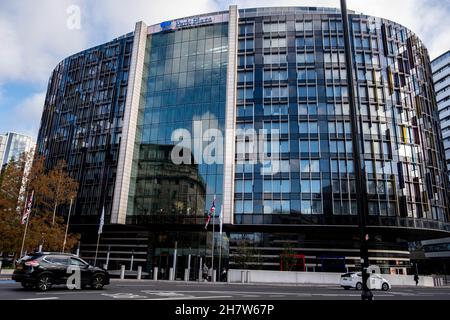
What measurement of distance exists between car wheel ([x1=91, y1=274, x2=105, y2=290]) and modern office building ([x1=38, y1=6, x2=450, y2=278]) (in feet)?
83.3

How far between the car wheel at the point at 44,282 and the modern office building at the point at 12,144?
161 meters

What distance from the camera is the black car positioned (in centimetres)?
1443

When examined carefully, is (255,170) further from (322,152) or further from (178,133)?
(178,133)

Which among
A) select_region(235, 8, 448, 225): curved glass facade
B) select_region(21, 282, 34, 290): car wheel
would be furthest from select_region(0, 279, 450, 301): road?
select_region(235, 8, 448, 225): curved glass facade

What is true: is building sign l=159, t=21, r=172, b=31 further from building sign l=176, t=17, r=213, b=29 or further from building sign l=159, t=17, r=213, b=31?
building sign l=176, t=17, r=213, b=29

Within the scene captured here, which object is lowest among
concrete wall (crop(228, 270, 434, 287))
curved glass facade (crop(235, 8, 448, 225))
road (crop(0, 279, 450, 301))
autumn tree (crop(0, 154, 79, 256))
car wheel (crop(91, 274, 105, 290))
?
concrete wall (crop(228, 270, 434, 287))

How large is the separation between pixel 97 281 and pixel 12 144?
181 meters

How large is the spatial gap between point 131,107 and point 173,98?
670cm

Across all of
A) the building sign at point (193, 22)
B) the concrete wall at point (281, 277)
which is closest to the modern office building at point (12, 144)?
the building sign at point (193, 22)

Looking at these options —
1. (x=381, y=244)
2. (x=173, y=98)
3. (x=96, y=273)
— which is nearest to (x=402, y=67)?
(x=381, y=244)

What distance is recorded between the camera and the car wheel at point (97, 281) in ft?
52.7

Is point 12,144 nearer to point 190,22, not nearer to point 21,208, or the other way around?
point 190,22

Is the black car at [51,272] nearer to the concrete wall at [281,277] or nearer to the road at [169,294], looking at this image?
the road at [169,294]

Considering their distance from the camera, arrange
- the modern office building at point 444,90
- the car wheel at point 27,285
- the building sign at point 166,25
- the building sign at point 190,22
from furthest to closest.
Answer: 1. the modern office building at point 444,90
2. the building sign at point 166,25
3. the building sign at point 190,22
4. the car wheel at point 27,285
